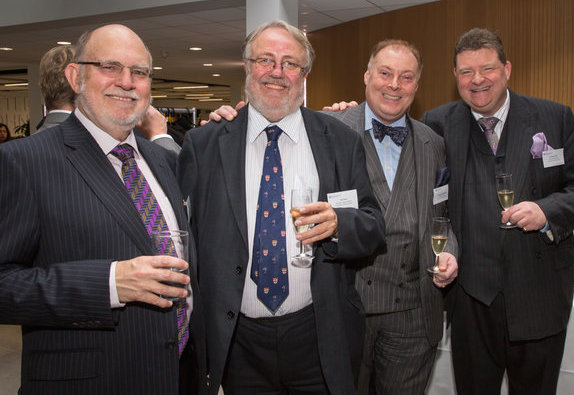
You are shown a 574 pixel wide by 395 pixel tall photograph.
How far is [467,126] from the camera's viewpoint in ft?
8.06

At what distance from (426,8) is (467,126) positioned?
5.56 m

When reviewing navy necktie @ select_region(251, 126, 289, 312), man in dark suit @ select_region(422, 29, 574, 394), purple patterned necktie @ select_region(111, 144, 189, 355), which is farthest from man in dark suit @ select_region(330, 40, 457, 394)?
purple patterned necktie @ select_region(111, 144, 189, 355)

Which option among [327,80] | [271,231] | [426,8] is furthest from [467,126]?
[327,80]

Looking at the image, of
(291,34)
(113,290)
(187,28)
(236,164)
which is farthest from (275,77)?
(187,28)

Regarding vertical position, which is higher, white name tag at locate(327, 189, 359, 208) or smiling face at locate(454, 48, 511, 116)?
smiling face at locate(454, 48, 511, 116)

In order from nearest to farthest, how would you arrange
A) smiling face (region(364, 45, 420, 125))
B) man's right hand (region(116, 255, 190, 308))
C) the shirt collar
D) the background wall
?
man's right hand (region(116, 255, 190, 308))
the shirt collar
smiling face (region(364, 45, 420, 125))
the background wall

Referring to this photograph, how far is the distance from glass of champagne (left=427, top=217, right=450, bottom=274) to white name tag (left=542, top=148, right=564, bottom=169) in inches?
23.8

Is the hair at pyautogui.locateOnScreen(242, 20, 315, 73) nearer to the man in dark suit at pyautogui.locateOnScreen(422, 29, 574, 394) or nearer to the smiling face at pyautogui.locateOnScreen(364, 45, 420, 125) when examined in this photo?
the smiling face at pyautogui.locateOnScreen(364, 45, 420, 125)

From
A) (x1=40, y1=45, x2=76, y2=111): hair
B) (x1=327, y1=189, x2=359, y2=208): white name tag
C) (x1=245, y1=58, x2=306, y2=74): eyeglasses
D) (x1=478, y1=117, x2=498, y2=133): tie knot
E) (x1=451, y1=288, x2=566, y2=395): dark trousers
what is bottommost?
(x1=451, y1=288, x2=566, y2=395): dark trousers

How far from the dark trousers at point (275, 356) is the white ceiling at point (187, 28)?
5.92 m

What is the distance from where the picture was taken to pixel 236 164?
6.31 ft

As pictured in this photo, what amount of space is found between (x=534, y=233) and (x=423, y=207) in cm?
56

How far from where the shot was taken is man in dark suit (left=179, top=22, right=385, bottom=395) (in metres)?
1.85

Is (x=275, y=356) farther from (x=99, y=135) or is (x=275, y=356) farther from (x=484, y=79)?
(x=484, y=79)
